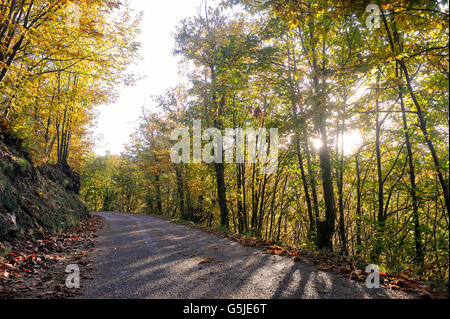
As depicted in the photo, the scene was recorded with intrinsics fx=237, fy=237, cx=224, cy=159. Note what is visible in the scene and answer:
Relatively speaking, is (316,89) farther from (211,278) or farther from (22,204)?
(22,204)

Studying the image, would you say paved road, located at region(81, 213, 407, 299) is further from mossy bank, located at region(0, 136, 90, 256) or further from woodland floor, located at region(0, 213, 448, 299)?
mossy bank, located at region(0, 136, 90, 256)

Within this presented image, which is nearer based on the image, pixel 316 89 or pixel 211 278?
pixel 211 278

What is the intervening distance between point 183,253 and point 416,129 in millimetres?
7379

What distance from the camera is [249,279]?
3.72 meters

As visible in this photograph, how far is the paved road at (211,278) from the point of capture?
312cm

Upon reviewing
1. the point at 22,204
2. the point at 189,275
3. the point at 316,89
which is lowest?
the point at 189,275

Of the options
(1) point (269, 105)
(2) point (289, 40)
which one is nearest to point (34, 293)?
(2) point (289, 40)

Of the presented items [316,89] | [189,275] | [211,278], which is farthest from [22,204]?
[316,89]

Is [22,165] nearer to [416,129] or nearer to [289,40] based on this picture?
[289,40]

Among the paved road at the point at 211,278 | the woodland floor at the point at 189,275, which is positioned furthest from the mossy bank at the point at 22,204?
the paved road at the point at 211,278

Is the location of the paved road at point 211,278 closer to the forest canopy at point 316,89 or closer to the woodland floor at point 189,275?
the woodland floor at point 189,275

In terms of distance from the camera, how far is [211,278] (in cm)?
378

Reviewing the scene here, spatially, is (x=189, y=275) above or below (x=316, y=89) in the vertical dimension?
below

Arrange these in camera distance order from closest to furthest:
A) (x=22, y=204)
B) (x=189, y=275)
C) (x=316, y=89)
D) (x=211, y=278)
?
(x=211, y=278), (x=189, y=275), (x=316, y=89), (x=22, y=204)
